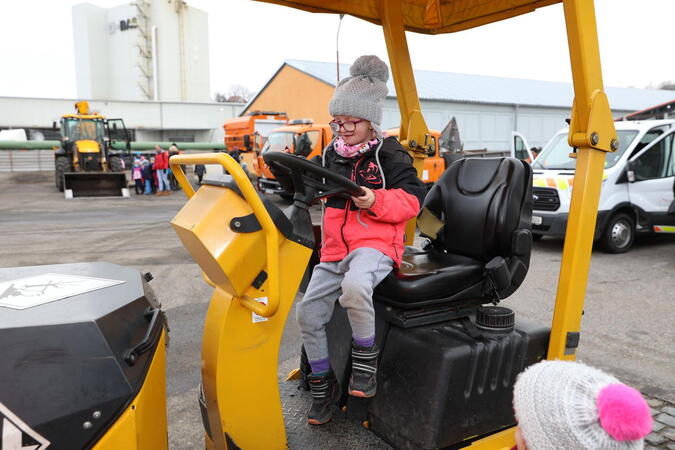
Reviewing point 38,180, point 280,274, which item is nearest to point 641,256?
point 280,274

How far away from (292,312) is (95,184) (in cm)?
1425

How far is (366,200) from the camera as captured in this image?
2.16m

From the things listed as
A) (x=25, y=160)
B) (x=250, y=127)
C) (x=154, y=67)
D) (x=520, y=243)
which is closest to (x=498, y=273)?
(x=520, y=243)

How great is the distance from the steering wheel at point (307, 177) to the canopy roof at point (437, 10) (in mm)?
1094

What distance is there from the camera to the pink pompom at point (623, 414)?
41.3 inches

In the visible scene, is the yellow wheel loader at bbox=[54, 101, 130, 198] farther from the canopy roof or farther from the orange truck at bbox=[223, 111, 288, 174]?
the canopy roof

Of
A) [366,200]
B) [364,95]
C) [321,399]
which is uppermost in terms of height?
[364,95]

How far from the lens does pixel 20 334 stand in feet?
4.54

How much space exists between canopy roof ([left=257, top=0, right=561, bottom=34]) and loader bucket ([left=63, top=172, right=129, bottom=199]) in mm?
15660

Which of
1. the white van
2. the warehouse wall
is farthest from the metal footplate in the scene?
the warehouse wall

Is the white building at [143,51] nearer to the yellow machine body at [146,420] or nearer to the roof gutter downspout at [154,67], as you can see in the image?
the roof gutter downspout at [154,67]

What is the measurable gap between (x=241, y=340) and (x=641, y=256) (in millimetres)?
7424

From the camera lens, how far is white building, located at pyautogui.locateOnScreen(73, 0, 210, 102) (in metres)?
37.1

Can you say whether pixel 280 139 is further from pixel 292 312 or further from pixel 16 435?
pixel 16 435
